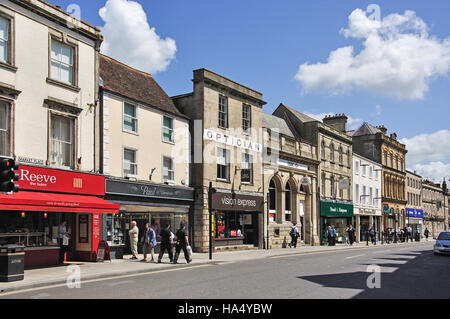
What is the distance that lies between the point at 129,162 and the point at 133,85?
14.7ft

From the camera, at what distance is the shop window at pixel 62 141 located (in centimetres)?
1881

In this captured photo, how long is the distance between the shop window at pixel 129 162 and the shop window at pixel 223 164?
678 centimetres

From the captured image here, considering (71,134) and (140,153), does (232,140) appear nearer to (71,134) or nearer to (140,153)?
(140,153)

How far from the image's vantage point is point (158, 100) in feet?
85.7

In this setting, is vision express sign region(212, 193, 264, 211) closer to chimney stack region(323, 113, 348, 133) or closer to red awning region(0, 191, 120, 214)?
red awning region(0, 191, 120, 214)

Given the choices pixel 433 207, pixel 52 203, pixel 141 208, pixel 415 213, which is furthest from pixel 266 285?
pixel 433 207

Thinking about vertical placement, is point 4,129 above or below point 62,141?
above

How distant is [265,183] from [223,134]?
18.4 ft

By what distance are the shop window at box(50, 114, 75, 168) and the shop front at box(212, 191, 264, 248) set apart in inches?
399

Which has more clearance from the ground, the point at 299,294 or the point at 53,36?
the point at 53,36

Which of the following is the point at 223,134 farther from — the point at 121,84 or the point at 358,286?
the point at 358,286

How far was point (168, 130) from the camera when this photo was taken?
25.9 meters

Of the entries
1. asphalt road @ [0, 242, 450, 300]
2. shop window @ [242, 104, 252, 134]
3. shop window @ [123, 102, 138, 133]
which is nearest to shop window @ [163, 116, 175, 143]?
shop window @ [123, 102, 138, 133]
